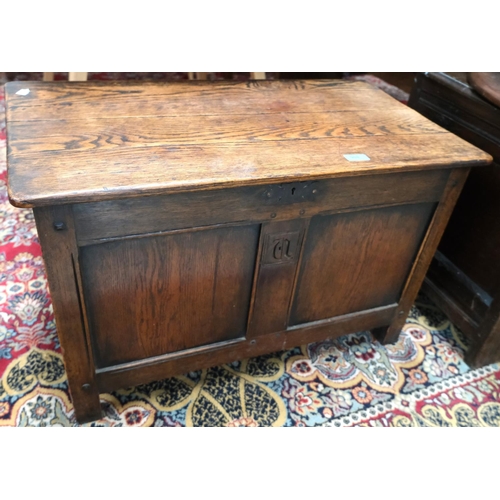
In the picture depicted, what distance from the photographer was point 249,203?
98cm

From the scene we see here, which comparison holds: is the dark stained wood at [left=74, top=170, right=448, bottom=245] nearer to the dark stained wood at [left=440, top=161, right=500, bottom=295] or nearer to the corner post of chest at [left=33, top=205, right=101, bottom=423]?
the corner post of chest at [left=33, top=205, right=101, bottom=423]

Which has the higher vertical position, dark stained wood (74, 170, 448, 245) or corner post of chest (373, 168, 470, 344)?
dark stained wood (74, 170, 448, 245)

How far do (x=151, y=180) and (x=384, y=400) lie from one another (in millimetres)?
945

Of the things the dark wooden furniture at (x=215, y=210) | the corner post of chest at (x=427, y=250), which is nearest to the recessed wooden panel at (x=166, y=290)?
the dark wooden furniture at (x=215, y=210)

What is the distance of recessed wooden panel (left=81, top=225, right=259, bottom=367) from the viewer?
38.6 inches

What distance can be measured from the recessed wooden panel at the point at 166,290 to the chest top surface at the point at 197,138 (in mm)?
151

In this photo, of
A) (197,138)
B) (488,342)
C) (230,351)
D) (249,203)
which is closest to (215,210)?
(249,203)

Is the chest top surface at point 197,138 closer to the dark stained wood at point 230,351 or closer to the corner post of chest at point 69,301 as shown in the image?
the corner post of chest at point 69,301

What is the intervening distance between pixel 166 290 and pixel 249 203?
0.28 metres

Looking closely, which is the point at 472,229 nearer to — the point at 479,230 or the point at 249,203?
the point at 479,230

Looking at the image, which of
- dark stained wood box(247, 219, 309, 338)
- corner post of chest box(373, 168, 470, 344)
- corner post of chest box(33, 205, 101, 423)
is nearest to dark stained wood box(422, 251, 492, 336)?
corner post of chest box(373, 168, 470, 344)

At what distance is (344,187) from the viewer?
3.43 feet
